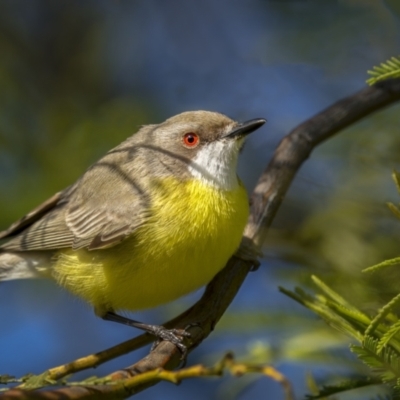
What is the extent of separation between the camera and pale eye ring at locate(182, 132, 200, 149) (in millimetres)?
4379

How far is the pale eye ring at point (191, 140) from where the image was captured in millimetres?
4379

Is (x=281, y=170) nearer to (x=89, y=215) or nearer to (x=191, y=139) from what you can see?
(x=191, y=139)

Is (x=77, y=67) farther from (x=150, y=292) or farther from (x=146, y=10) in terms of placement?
(x=150, y=292)

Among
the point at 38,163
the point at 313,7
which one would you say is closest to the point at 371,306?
the point at 313,7

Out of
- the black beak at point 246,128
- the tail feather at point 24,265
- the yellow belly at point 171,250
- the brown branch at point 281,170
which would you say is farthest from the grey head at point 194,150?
the tail feather at point 24,265

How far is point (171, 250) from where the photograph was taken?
385cm

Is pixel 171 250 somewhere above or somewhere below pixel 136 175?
below

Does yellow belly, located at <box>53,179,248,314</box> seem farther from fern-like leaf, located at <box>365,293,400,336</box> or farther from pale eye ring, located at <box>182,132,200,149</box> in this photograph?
fern-like leaf, located at <box>365,293,400,336</box>

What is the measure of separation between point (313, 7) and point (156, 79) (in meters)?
1.77

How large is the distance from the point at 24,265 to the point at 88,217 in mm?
632

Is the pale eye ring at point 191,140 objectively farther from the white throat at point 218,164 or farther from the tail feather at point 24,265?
the tail feather at point 24,265

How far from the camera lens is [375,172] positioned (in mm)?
4309

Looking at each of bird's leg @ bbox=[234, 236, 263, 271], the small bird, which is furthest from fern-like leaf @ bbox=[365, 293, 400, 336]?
bird's leg @ bbox=[234, 236, 263, 271]

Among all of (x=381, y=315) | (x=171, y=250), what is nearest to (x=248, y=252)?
(x=171, y=250)
